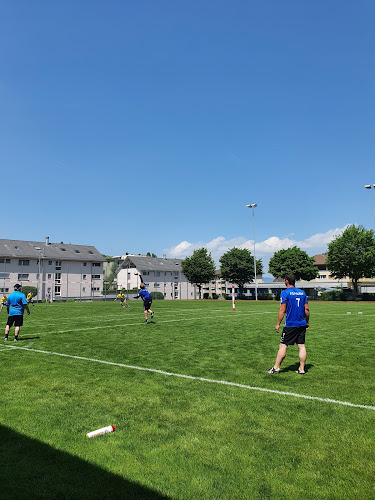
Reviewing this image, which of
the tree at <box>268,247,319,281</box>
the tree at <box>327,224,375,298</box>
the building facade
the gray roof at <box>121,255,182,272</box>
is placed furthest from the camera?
the gray roof at <box>121,255,182,272</box>

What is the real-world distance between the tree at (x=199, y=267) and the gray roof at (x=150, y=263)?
1308cm

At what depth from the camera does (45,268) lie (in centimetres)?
7562

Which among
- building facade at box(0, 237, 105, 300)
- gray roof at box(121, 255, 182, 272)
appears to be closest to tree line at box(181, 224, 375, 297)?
gray roof at box(121, 255, 182, 272)

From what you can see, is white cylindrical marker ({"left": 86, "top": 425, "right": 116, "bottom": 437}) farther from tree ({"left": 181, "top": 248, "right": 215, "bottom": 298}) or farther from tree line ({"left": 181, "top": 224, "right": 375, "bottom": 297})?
tree ({"left": 181, "top": 248, "right": 215, "bottom": 298})

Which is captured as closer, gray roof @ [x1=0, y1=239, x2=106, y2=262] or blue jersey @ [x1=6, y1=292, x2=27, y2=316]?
blue jersey @ [x1=6, y1=292, x2=27, y2=316]

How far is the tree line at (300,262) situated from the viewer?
5997 centimetres

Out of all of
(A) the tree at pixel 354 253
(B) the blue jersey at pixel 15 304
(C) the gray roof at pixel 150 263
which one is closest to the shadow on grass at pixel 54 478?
(B) the blue jersey at pixel 15 304

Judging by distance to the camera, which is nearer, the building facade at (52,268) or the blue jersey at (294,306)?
the blue jersey at (294,306)

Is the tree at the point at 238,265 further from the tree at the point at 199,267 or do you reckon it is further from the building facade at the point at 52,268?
the building facade at the point at 52,268

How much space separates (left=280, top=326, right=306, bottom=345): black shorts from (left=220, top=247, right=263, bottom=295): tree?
71278mm

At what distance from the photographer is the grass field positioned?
355 centimetres

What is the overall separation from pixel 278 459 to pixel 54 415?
10.7ft

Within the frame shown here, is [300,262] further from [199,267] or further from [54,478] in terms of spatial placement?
[54,478]

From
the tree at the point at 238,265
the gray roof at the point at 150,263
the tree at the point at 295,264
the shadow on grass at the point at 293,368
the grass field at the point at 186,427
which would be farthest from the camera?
the gray roof at the point at 150,263
